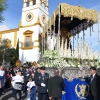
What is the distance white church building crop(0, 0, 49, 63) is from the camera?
27.5 meters

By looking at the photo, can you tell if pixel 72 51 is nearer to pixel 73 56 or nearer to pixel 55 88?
pixel 73 56

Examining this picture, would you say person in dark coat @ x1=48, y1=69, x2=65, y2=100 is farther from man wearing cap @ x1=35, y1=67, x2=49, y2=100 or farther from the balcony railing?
the balcony railing

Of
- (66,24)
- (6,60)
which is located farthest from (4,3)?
(6,60)

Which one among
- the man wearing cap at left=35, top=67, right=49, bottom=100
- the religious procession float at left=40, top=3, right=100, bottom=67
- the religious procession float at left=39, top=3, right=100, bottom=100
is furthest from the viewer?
the religious procession float at left=40, top=3, right=100, bottom=67

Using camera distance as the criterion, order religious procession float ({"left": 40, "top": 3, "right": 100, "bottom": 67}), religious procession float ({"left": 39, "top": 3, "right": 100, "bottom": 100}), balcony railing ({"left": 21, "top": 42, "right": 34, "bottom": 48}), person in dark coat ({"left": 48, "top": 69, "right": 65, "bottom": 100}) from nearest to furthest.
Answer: person in dark coat ({"left": 48, "top": 69, "right": 65, "bottom": 100}), religious procession float ({"left": 39, "top": 3, "right": 100, "bottom": 100}), religious procession float ({"left": 40, "top": 3, "right": 100, "bottom": 67}), balcony railing ({"left": 21, "top": 42, "right": 34, "bottom": 48})

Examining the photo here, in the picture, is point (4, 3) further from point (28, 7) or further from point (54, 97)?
point (28, 7)

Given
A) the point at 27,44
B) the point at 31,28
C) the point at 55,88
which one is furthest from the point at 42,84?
the point at 31,28

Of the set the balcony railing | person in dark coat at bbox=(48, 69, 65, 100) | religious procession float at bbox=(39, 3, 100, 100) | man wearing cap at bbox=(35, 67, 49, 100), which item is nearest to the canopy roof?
religious procession float at bbox=(39, 3, 100, 100)

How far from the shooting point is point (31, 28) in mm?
28281

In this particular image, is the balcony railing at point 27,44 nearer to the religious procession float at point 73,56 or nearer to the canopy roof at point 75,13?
the religious procession float at point 73,56

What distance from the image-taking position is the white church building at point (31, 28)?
27.5 m

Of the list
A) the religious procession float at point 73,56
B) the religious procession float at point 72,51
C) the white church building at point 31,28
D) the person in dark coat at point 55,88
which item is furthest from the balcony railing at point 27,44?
the person in dark coat at point 55,88

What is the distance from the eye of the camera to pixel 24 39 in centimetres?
2900

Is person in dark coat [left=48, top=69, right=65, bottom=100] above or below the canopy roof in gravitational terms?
below
